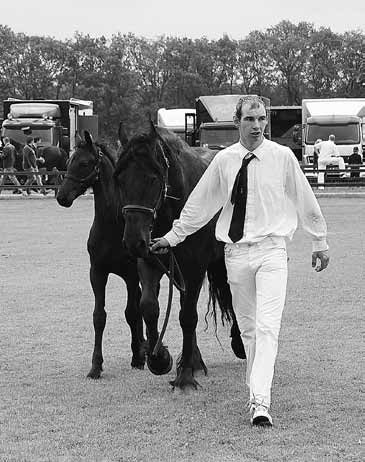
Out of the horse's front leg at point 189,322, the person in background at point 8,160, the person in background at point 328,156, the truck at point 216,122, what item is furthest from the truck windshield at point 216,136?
the horse's front leg at point 189,322

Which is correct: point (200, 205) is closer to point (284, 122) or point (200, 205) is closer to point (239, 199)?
point (239, 199)

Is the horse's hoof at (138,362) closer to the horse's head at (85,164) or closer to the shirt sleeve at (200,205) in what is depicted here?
the horse's head at (85,164)

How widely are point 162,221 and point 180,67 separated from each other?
281 ft

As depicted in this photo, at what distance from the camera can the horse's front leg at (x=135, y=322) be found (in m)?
8.36

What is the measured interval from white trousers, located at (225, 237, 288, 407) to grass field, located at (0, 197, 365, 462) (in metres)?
0.35

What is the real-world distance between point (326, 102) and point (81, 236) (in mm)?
22436

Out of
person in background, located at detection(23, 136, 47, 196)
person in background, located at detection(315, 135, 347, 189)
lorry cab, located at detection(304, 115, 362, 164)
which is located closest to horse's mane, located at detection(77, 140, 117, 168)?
person in background, located at detection(315, 135, 347, 189)

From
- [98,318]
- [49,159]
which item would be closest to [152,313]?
[98,318]

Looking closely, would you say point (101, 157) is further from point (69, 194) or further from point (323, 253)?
point (323, 253)

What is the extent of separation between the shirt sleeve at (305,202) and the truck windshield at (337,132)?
111ft

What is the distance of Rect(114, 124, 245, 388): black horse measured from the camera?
682 cm

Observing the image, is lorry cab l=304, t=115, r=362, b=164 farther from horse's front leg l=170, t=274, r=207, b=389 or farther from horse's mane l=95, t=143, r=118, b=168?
horse's front leg l=170, t=274, r=207, b=389

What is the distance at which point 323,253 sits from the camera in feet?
21.6

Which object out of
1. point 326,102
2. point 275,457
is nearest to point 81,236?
point 275,457
